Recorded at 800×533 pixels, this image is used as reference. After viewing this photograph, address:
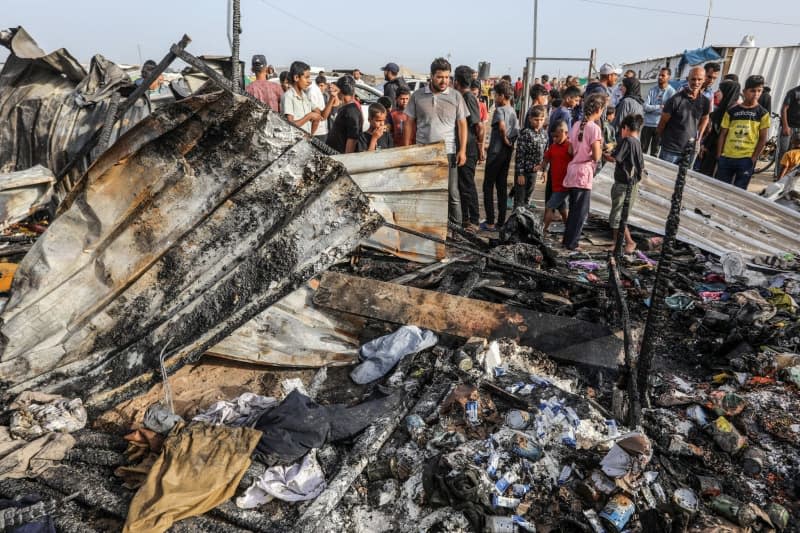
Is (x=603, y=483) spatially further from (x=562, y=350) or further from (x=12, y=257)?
(x=12, y=257)

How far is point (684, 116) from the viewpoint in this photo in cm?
683

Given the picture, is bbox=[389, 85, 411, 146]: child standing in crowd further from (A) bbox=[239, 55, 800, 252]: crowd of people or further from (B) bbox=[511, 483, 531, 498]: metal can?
(B) bbox=[511, 483, 531, 498]: metal can

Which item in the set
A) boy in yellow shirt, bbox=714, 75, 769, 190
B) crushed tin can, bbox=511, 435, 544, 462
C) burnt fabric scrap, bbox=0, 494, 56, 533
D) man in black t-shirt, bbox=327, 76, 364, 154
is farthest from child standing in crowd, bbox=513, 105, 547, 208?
burnt fabric scrap, bbox=0, 494, 56, 533

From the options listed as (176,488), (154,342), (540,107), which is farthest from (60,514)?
(540,107)

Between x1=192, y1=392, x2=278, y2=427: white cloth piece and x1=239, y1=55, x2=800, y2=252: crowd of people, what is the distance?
348 cm

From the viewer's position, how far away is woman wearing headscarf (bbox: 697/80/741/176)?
6863 millimetres

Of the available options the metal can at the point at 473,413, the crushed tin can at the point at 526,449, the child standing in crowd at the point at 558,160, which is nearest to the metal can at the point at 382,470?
the metal can at the point at 473,413

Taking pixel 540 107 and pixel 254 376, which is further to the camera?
pixel 540 107

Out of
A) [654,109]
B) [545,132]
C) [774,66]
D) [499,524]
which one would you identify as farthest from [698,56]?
[499,524]

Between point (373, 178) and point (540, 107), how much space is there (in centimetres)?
261

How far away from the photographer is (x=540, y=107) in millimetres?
6066

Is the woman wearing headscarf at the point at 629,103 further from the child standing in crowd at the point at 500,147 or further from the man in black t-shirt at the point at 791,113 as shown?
the man in black t-shirt at the point at 791,113

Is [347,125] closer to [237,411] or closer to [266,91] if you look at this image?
[266,91]

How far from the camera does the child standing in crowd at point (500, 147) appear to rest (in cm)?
632
